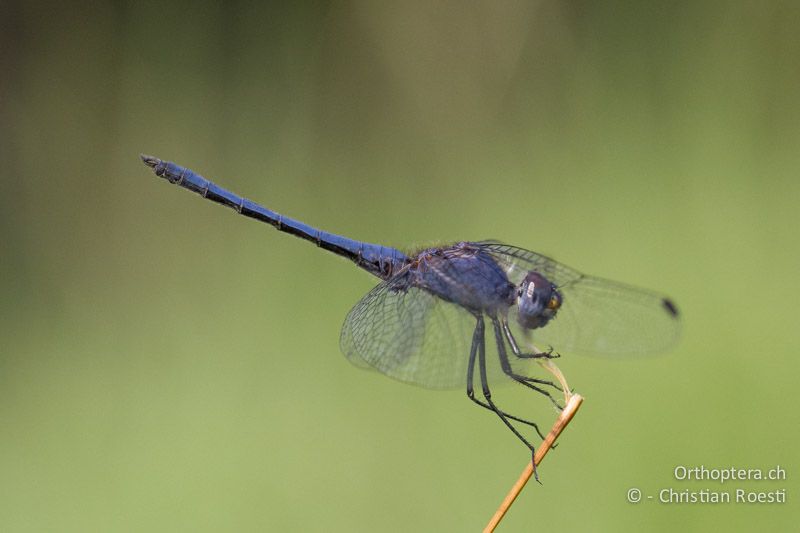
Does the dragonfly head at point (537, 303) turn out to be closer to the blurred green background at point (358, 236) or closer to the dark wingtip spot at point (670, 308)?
the dark wingtip spot at point (670, 308)

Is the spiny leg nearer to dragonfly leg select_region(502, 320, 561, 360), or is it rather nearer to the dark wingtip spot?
dragonfly leg select_region(502, 320, 561, 360)

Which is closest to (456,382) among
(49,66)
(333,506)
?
(333,506)

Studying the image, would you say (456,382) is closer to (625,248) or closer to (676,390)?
(676,390)

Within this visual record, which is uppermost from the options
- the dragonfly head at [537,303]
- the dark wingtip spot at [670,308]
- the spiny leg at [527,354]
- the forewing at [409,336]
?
the dark wingtip spot at [670,308]

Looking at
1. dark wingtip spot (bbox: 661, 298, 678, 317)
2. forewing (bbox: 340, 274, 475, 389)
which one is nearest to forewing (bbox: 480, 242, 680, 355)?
dark wingtip spot (bbox: 661, 298, 678, 317)

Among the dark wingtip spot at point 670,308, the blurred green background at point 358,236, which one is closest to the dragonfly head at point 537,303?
the dark wingtip spot at point 670,308

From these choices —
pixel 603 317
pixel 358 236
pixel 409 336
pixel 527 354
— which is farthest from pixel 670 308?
pixel 358 236

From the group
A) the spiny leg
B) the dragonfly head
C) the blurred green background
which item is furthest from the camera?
the blurred green background

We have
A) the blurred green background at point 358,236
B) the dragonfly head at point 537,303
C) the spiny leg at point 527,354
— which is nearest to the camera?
the spiny leg at point 527,354

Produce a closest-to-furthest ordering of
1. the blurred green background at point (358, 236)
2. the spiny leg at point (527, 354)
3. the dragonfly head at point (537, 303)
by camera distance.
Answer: the spiny leg at point (527, 354)
the dragonfly head at point (537, 303)
the blurred green background at point (358, 236)
